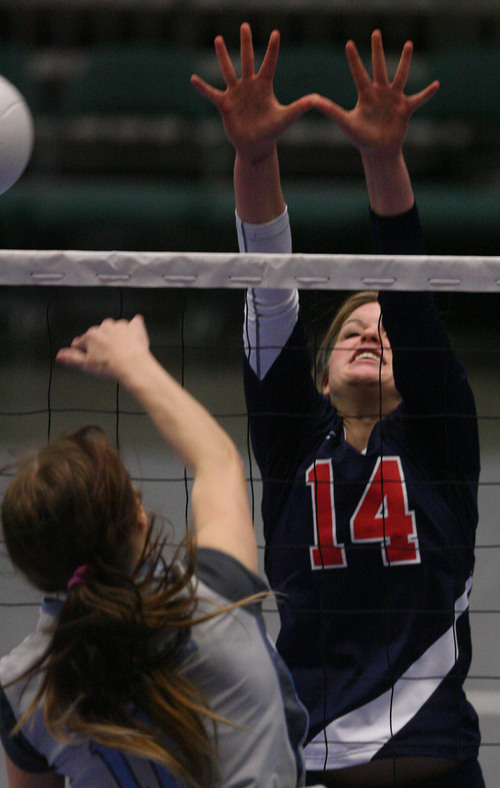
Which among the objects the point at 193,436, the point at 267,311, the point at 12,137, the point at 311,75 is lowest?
the point at 193,436

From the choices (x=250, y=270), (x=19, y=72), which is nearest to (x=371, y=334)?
(x=250, y=270)

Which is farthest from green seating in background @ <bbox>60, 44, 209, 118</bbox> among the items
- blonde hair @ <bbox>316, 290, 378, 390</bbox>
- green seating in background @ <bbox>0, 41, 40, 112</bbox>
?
blonde hair @ <bbox>316, 290, 378, 390</bbox>

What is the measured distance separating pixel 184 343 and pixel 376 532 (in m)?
7.12

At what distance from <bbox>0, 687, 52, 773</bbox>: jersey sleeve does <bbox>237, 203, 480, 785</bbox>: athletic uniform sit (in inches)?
23.9

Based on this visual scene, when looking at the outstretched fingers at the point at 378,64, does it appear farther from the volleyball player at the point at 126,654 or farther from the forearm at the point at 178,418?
the volleyball player at the point at 126,654

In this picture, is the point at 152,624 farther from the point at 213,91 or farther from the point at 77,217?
the point at 77,217

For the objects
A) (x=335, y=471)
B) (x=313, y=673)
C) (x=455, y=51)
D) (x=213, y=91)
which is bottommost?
(x=313, y=673)

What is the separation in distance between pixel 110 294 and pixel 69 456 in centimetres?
1040

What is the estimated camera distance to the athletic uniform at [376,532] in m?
1.71

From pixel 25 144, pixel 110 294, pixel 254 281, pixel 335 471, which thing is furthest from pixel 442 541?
pixel 110 294

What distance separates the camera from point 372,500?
1826 millimetres

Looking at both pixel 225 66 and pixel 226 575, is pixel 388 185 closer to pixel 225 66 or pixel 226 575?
pixel 225 66

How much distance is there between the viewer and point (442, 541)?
1.79m

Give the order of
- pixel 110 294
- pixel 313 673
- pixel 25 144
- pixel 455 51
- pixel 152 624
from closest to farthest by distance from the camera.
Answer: pixel 152 624 → pixel 313 673 → pixel 25 144 → pixel 110 294 → pixel 455 51
